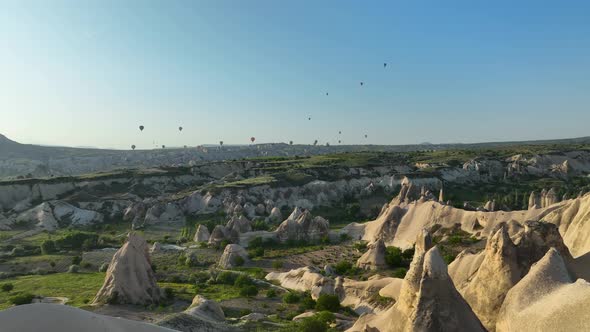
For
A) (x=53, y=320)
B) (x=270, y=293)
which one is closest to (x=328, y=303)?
(x=270, y=293)

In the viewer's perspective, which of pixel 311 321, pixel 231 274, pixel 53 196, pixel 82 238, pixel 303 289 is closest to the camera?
pixel 311 321

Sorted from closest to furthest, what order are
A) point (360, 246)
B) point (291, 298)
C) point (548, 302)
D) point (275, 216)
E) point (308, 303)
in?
point (548, 302) < point (308, 303) < point (291, 298) < point (360, 246) < point (275, 216)

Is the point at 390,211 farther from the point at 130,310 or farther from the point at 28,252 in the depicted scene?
the point at 28,252

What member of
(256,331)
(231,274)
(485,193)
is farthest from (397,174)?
(256,331)

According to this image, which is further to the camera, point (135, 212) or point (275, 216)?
point (135, 212)

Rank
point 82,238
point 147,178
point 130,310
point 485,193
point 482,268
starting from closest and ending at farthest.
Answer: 1. point 482,268
2. point 130,310
3. point 82,238
4. point 485,193
5. point 147,178

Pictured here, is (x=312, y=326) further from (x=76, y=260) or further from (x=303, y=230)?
(x=76, y=260)
